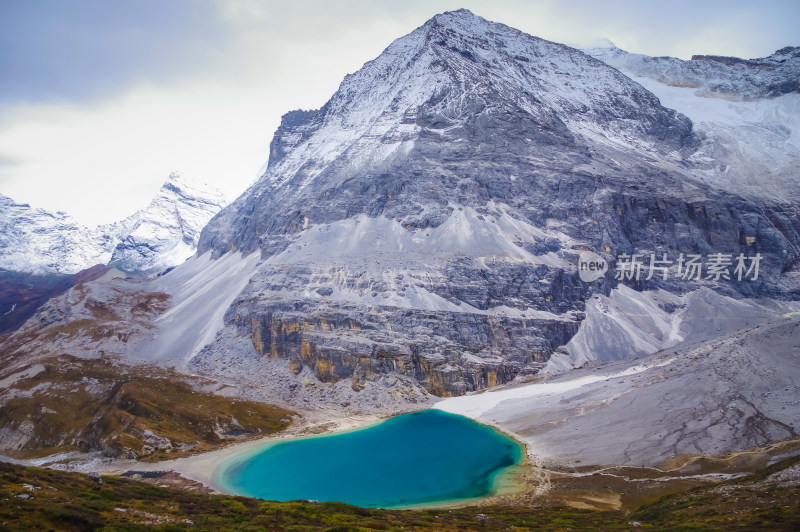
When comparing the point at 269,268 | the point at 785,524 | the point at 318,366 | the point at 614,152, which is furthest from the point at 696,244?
the point at 785,524

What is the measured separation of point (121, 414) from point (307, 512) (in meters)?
48.5

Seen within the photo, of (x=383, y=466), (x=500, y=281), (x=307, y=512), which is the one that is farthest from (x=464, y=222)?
(x=307, y=512)

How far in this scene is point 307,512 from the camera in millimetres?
41594

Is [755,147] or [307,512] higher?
[755,147]

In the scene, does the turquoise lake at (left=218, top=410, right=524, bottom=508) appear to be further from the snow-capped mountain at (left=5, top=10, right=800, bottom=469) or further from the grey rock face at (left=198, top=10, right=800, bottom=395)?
the grey rock face at (left=198, top=10, right=800, bottom=395)

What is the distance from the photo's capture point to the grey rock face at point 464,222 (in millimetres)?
Answer: 108375

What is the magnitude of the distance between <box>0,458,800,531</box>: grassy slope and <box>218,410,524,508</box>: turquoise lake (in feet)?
31.2

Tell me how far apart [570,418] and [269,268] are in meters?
87.4

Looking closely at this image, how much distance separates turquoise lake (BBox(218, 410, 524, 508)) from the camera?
55750 mm

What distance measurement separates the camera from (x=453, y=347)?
105 meters

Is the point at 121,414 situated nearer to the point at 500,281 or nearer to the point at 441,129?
the point at 500,281

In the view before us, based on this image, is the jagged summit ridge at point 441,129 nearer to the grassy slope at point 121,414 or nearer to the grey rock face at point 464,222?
the grey rock face at point 464,222

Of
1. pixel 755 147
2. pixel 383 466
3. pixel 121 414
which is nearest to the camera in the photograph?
pixel 383 466

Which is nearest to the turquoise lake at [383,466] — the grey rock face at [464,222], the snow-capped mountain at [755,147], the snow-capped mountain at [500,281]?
the snow-capped mountain at [500,281]
